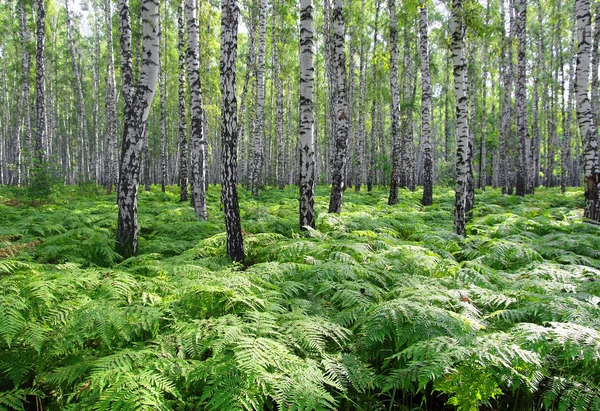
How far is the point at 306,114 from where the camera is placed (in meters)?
7.88

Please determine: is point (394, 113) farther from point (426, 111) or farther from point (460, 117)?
point (460, 117)

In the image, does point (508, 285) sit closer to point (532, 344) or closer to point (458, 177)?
point (532, 344)

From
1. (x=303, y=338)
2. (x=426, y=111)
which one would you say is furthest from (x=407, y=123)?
(x=303, y=338)

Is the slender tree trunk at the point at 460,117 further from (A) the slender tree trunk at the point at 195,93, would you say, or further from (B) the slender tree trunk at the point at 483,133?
(B) the slender tree trunk at the point at 483,133

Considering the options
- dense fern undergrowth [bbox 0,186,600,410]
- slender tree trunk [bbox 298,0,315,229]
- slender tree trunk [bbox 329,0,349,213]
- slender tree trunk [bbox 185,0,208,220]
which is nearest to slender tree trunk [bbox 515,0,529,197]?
slender tree trunk [bbox 329,0,349,213]

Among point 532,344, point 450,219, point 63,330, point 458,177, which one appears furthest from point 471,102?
point 63,330

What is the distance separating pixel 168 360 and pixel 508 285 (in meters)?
3.96

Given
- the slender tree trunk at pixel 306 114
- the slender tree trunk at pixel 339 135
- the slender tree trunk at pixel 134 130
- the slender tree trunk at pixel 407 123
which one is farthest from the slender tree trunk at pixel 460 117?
the slender tree trunk at pixel 407 123

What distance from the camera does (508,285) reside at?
441 centimetres

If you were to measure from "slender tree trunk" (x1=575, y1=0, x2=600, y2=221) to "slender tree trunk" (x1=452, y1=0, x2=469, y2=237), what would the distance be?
4.16 m

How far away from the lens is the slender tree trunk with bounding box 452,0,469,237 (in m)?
7.84

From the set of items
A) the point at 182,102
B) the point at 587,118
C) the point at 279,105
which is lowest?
the point at 587,118

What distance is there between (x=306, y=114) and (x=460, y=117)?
3.51 meters

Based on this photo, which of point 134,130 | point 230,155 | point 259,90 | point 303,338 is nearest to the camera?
point 303,338
